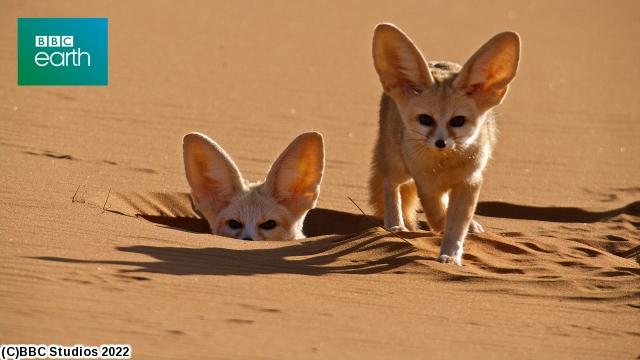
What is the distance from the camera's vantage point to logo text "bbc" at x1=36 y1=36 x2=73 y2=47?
13.5 m

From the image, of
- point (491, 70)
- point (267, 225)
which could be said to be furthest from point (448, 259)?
point (267, 225)

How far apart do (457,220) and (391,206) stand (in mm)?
961

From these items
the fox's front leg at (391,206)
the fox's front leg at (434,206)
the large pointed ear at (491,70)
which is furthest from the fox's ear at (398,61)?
the fox's front leg at (391,206)

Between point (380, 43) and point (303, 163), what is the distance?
100 cm

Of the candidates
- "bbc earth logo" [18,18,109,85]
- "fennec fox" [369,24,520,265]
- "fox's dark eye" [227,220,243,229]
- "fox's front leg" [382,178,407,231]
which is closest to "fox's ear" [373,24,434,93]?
"fennec fox" [369,24,520,265]

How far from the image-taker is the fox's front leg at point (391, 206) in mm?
7957

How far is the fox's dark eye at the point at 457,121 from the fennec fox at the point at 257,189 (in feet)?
3.50

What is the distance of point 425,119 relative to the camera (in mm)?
7051

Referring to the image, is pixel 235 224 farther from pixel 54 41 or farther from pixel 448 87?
pixel 54 41

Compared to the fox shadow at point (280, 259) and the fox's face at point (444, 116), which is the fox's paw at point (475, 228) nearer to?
the fox shadow at point (280, 259)

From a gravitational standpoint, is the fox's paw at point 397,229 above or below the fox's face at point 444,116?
below

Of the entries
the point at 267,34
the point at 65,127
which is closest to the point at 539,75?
the point at 267,34

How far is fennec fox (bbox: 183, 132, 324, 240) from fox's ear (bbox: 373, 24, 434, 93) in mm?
666

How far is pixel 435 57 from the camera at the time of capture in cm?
1620
